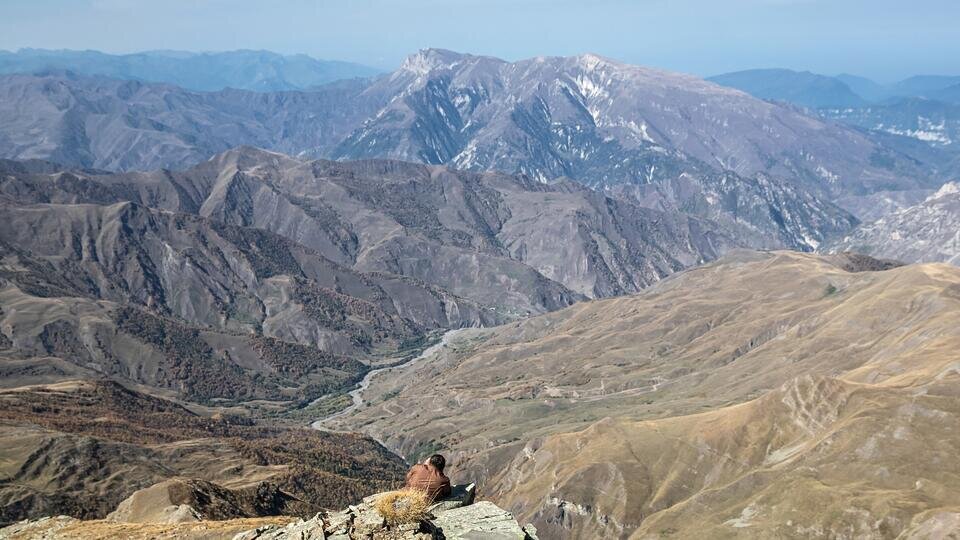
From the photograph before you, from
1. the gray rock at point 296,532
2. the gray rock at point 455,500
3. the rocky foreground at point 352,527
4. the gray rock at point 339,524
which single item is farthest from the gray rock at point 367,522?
the gray rock at point 455,500

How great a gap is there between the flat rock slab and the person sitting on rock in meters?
1.25

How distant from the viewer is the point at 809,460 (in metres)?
171

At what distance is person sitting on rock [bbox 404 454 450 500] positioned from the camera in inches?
1876

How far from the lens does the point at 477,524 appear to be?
45.7m

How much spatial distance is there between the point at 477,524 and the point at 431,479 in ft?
12.9

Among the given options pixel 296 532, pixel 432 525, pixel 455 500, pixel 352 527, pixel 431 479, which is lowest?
pixel 296 532

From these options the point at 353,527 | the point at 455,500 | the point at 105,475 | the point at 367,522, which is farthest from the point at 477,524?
the point at 105,475

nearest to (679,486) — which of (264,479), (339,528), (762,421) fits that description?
(762,421)

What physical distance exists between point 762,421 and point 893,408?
31036 millimetres

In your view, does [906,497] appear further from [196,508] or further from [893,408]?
[196,508]

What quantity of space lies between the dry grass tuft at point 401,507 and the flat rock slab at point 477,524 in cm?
105

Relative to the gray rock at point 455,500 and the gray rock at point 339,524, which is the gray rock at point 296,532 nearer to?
the gray rock at point 339,524

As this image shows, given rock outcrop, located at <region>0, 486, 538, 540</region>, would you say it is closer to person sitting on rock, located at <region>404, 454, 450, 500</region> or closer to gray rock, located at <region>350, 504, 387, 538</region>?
gray rock, located at <region>350, 504, 387, 538</region>

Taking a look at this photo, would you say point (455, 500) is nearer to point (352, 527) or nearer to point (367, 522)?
point (367, 522)
